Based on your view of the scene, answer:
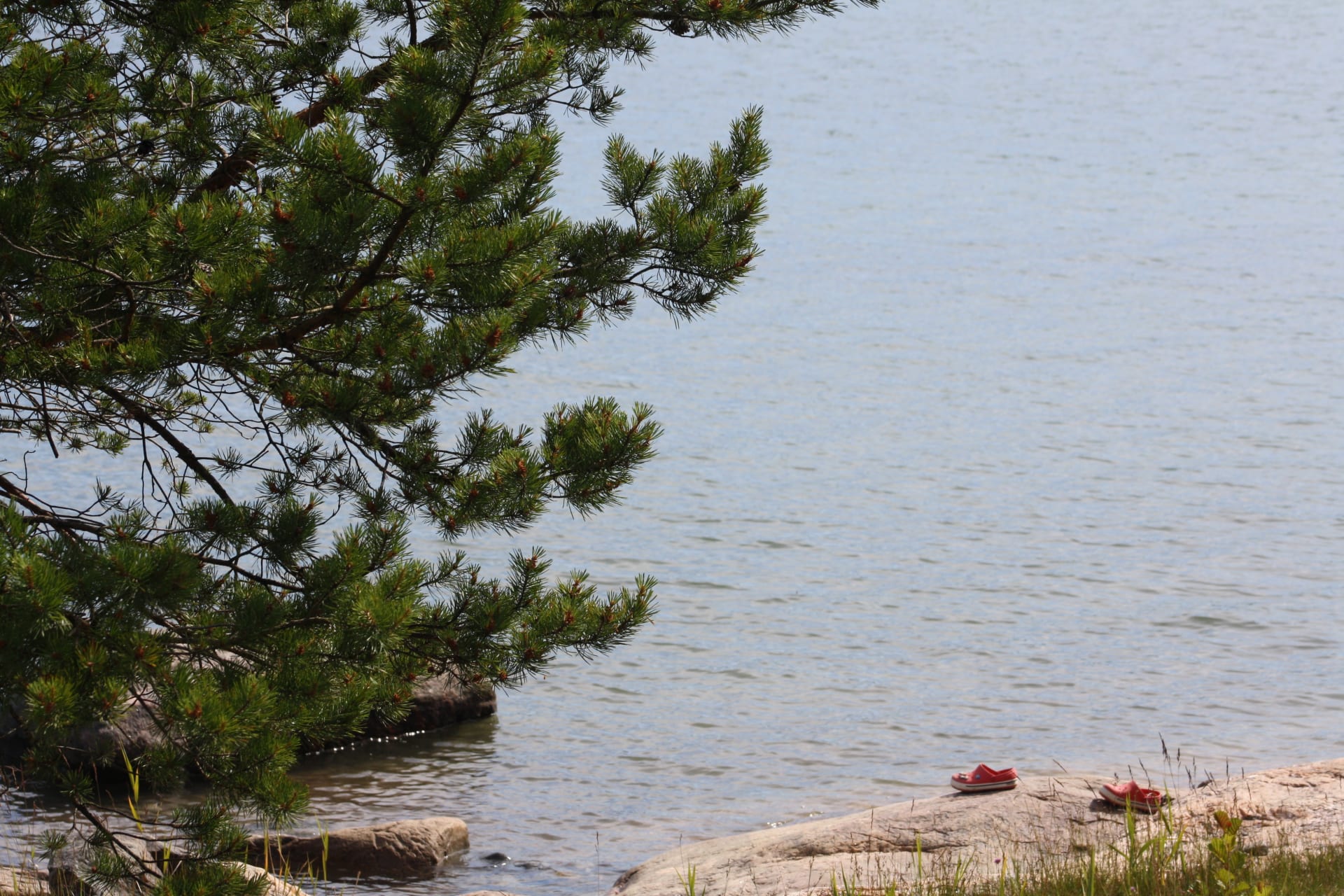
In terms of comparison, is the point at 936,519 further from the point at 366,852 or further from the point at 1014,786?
the point at 366,852

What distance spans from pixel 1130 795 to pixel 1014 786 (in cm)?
77

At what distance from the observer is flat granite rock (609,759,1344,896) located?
7199 millimetres

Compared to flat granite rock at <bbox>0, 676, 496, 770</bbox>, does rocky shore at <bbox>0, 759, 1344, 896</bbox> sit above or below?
below

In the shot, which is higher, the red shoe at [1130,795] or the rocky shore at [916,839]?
the red shoe at [1130,795]

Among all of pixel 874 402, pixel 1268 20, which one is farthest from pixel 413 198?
pixel 1268 20

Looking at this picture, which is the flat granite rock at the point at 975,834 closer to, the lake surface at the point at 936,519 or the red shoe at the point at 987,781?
the red shoe at the point at 987,781

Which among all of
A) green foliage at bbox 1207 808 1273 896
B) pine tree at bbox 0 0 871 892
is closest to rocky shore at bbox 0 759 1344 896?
pine tree at bbox 0 0 871 892

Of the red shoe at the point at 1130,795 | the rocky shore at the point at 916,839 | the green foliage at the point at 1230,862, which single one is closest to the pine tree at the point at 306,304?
the rocky shore at the point at 916,839

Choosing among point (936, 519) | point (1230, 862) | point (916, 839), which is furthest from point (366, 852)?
point (936, 519)

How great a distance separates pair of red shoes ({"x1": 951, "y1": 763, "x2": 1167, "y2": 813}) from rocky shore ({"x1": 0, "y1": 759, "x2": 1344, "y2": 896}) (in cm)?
6

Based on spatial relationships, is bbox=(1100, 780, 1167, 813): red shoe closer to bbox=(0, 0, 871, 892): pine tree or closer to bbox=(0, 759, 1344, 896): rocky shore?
bbox=(0, 759, 1344, 896): rocky shore

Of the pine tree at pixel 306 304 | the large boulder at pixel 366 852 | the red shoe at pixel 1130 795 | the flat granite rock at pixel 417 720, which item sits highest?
the pine tree at pixel 306 304

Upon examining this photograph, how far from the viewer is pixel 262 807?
5.69m

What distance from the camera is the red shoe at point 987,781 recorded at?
27.6 ft
